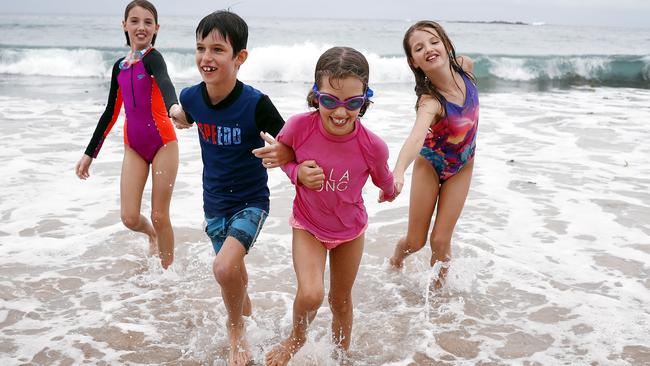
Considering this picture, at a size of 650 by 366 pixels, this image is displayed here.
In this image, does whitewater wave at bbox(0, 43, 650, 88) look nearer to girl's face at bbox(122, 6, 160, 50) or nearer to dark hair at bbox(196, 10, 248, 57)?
girl's face at bbox(122, 6, 160, 50)

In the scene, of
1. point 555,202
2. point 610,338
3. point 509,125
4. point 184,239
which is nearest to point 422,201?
point 610,338

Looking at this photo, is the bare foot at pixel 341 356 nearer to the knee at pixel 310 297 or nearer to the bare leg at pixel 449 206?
the knee at pixel 310 297

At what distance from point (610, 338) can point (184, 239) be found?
373 cm

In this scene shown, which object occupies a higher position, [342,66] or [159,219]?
[342,66]

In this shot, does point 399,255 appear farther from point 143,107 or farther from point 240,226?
point 143,107

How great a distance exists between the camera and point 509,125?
39.3ft

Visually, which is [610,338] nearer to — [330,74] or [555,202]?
[330,74]

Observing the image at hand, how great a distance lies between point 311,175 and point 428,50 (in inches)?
64.3

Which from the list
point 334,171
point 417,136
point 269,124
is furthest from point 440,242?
point 269,124

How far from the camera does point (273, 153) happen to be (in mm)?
3094

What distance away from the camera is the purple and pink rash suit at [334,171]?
313cm

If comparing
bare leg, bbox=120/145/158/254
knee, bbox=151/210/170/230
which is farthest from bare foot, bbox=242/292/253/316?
bare leg, bbox=120/145/158/254

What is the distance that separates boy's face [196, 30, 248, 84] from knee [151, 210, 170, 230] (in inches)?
62.2

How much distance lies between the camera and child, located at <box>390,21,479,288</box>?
4238 mm
